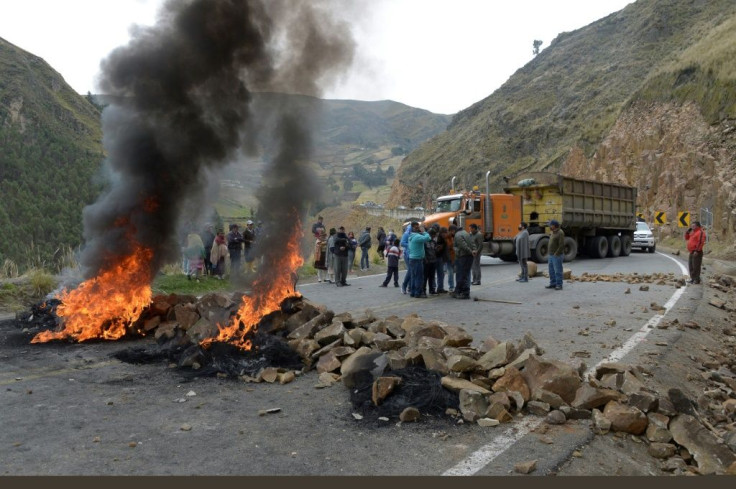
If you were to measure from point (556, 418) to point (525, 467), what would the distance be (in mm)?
1008

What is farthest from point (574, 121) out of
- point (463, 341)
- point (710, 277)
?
point (463, 341)

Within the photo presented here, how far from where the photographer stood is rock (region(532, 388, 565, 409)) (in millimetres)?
4520

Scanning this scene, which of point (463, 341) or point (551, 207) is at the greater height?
point (551, 207)

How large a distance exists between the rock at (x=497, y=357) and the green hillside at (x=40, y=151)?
34934 millimetres

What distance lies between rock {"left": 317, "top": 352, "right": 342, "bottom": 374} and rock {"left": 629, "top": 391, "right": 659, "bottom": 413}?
297 centimetres

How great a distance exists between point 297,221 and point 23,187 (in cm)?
5905

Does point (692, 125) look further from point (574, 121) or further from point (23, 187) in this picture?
point (23, 187)

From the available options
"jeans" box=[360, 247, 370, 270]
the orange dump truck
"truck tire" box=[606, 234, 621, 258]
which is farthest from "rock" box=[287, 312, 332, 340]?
"truck tire" box=[606, 234, 621, 258]

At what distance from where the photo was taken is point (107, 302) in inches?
309

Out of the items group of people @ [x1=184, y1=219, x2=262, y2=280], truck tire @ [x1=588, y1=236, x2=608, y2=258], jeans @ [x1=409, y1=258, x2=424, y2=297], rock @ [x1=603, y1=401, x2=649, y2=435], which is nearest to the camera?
rock @ [x1=603, y1=401, x2=649, y2=435]

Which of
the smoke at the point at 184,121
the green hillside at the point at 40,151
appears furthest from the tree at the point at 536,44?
the smoke at the point at 184,121

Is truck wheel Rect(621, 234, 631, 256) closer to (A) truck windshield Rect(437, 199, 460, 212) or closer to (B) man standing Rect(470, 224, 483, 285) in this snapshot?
(A) truck windshield Rect(437, 199, 460, 212)

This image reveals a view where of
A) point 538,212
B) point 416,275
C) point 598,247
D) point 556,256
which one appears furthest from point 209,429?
point 598,247

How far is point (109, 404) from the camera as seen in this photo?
4.82 metres
